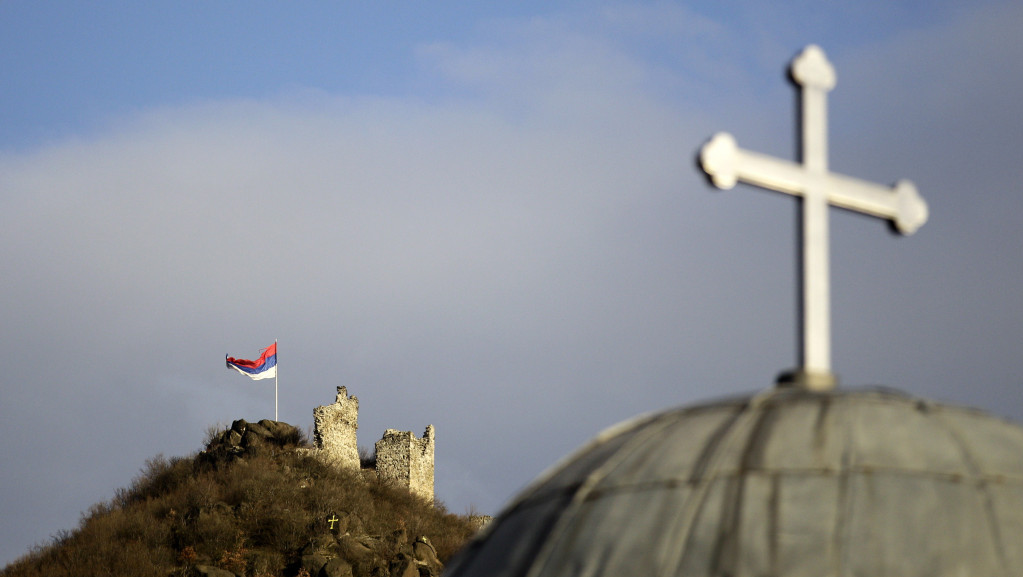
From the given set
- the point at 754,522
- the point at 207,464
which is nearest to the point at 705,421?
the point at 754,522

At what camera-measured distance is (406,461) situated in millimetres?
60438

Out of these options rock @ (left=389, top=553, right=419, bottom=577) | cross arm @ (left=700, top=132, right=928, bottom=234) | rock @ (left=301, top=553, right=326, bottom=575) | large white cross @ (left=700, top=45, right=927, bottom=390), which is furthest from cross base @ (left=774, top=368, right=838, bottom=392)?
rock @ (left=301, top=553, right=326, bottom=575)

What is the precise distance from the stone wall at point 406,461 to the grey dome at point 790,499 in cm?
5429

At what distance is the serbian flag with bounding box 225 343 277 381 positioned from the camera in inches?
2235

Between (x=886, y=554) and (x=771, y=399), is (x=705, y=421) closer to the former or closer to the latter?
(x=771, y=399)

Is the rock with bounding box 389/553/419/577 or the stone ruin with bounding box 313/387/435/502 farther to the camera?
the stone ruin with bounding box 313/387/435/502

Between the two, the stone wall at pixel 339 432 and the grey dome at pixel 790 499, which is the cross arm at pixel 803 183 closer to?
the grey dome at pixel 790 499

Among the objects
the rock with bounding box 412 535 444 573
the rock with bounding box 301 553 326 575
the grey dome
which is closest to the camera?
the grey dome

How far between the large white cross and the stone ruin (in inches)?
2054

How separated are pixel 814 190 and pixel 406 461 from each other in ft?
180

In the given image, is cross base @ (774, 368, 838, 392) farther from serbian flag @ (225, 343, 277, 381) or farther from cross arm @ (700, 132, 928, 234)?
serbian flag @ (225, 343, 277, 381)

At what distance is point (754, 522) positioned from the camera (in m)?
5.31

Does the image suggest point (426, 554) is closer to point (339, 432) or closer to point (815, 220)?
point (339, 432)

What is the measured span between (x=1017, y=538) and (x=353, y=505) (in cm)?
4945
